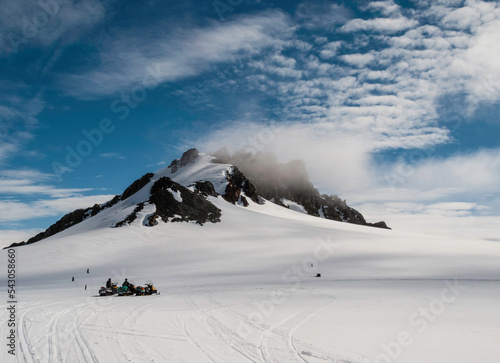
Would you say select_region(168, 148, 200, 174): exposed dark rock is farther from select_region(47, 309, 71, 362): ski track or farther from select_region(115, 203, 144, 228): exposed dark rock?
select_region(47, 309, 71, 362): ski track

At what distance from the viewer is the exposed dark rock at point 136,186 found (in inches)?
3880

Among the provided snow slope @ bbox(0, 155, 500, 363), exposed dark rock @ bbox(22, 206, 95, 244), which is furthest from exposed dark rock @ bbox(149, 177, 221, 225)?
exposed dark rock @ bbox(22, 206, 95, 244)

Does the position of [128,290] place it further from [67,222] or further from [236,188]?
[67,222]

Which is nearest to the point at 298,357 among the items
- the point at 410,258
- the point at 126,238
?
the point at 410,258

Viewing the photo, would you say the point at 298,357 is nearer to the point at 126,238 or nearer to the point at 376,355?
the point at 376,355

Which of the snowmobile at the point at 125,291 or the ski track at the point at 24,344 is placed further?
the snowmobile at the point at 125,291

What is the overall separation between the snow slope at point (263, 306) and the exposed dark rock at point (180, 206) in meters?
18.0

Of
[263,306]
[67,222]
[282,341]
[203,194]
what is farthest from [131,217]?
[282,341]

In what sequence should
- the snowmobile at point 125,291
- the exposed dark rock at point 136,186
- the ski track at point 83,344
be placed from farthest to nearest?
the exposed dark rock at point 136,186 → the snowmobile at point 125,291 → the ski track at point 83,344

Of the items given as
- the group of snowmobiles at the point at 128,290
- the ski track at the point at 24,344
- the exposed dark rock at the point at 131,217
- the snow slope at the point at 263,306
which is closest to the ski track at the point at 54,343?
the snow slope at the point at 263,306

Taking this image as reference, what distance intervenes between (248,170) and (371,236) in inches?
4585

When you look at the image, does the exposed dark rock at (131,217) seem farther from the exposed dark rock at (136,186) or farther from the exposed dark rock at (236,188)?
the exposed dark rock at (136,186)

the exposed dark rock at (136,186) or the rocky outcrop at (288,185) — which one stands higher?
the rocky outcrop at (288,185)

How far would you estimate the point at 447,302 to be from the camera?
1786 cm
